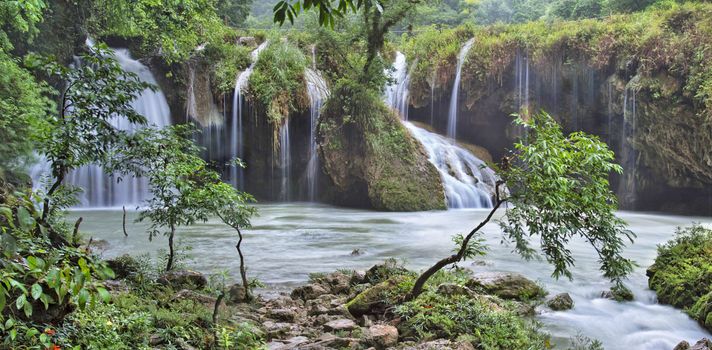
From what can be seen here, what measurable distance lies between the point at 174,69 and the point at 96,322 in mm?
17194

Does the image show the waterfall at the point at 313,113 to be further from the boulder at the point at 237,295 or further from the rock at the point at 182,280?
the boulder at the point at 237,295

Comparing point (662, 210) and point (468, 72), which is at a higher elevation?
point (468, 72)

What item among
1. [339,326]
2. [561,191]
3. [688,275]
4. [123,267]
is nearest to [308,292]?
[339,326]

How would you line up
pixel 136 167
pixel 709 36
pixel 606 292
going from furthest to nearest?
pixel 709 36
pixel 606 292
pixel 136 167

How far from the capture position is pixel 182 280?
233 inches

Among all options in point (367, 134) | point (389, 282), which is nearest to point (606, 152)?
point (389, 282)

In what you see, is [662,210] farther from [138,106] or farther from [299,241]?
[138,106]

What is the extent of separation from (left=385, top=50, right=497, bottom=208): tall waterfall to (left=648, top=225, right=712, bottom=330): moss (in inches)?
373

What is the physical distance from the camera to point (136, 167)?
5754 mm

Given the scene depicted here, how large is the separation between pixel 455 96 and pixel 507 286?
15.4 meters

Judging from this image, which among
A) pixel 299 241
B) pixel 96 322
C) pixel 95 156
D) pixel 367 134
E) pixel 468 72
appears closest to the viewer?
pixel 96 322

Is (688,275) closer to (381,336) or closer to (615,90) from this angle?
(381,336)

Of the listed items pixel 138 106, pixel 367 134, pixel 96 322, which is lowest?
pixel 96 322

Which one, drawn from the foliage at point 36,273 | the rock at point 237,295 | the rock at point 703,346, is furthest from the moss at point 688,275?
the foliage at point 36,273
